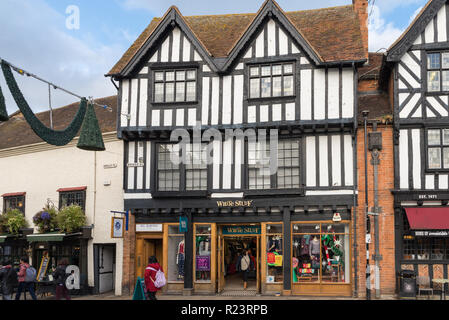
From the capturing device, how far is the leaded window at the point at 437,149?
637 inches

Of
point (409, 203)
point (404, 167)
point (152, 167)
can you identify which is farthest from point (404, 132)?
point (152, 167)

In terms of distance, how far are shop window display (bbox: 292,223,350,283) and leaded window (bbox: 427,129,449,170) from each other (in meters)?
3.60

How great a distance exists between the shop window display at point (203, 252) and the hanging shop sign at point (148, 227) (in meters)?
1.45

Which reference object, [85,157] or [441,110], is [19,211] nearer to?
[85,157]

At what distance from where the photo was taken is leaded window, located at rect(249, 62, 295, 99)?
56.9ft

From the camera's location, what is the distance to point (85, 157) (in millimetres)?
20031

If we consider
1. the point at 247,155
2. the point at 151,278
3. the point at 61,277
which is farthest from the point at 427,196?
the point at 61,277

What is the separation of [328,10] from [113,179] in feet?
37.0

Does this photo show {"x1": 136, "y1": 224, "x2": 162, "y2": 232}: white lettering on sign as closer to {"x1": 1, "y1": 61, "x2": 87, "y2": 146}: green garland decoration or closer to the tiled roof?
the tiled roof

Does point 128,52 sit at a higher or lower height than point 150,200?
higher

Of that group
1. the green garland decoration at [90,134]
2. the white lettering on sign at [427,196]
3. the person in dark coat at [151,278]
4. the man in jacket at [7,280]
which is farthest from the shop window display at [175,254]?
the white lettering on sign at [427,196]

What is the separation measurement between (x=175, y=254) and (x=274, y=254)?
12.2 feet

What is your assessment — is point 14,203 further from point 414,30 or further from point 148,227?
point 414,30

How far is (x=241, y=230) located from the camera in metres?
17.9
